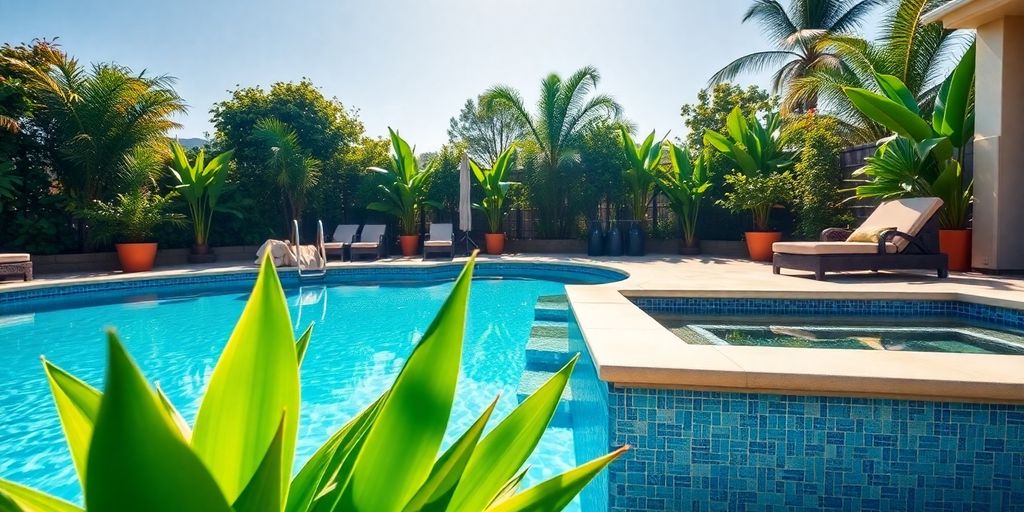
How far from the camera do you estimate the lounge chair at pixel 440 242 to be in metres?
11.4

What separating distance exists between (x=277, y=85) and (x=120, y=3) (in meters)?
3.82

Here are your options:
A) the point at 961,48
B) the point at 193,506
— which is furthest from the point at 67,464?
the point at 961,48

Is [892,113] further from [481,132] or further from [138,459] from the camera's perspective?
[481,132]

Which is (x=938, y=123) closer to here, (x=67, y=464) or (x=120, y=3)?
(x=67, y=464)

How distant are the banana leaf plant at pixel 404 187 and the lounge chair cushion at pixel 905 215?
8.93 meters

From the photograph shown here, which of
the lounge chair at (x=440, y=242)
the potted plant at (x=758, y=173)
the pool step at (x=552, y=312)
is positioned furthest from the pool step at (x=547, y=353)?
the lounge chair at (x=440, y=242)

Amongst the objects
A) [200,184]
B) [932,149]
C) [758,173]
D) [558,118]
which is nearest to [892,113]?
[932,149]

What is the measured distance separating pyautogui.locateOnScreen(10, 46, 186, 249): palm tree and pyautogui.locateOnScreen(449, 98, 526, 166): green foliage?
27.0 m

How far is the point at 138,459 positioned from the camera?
0.34m

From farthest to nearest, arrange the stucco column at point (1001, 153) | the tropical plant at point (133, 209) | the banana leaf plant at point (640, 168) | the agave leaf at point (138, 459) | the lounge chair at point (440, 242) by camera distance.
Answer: the banana leaf plant at point (640, 168) < the lounge chair at point (440, 242) < the tropical plant at point (133, 209) < the stucco column at point (1001, 153) < the agave leaf at point (138, 459)

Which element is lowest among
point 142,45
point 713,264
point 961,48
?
point 713,264

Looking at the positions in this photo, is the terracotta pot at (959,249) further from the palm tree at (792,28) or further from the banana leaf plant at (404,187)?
the palm tree at (792,28)

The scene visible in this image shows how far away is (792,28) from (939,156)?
540 inches

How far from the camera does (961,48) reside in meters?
10.5
